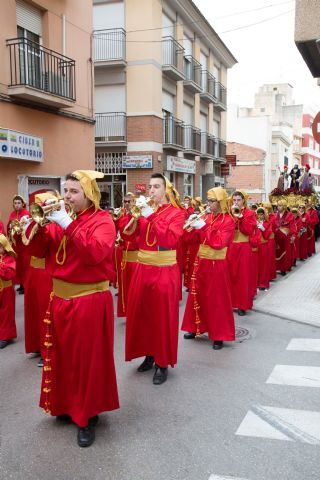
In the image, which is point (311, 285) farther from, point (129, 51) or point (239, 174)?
point (239, 174)

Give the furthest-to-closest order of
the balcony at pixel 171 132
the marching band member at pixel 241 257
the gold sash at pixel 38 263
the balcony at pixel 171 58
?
1. the balcony at pixel 171 132
2. the balcony at pixel 171 58
3. the marching band member at pixel 241 257
4. the gold sash at pixel 38 263

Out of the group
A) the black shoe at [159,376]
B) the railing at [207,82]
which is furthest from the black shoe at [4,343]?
the railing at [207,82]

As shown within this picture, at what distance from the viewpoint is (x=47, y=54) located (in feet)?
41.9

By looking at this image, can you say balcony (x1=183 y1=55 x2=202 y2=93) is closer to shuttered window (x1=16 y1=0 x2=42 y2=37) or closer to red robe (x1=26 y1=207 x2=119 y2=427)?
shuttered window (x1=16 y1=0 x2=42 y2=37)

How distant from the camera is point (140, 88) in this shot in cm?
1966

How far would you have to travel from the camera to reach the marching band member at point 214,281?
6.09m

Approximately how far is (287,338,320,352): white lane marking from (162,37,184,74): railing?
16.5 metres

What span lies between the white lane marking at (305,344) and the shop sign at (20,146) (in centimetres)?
802

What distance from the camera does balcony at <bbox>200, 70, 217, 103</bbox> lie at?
26.0 m

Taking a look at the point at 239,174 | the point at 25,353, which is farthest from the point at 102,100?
the point at 239,174

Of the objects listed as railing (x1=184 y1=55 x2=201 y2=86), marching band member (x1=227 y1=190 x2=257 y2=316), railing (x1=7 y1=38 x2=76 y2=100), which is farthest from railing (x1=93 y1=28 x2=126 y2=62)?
marching band member (x1=227 y1=190 x2=257 y2=316)

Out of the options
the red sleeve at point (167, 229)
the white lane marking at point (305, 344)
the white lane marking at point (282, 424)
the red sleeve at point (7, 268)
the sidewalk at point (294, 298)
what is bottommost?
the sidewalk at point (294, 298)

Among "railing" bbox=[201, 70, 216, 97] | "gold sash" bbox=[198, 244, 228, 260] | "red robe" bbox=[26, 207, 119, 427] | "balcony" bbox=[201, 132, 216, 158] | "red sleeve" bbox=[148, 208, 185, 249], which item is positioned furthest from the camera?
"balcony" bbox=[201, 132, 216, 158]

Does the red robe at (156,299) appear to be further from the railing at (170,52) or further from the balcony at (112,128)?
the railing at (170,52)
